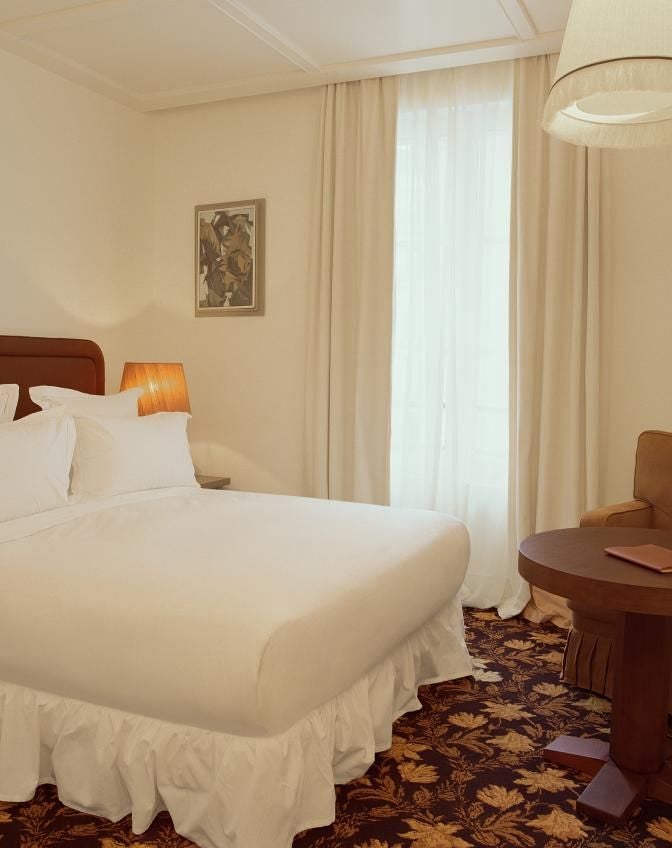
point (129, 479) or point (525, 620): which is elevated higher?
point (129, 479)

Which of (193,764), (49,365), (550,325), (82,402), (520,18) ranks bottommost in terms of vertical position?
(193,764)

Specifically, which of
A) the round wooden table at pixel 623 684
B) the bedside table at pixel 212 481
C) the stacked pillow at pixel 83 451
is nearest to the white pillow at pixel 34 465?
the stacked pillow at pixel 83 451

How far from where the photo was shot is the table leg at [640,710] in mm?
2357

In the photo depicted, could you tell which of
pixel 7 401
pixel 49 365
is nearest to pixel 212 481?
pixel 49 365

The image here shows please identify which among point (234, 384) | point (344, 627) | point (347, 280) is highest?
point (347, 280)

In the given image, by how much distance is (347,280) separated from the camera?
14.9ft

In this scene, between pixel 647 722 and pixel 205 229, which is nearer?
pixel 647 722

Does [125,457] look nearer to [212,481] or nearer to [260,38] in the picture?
[212,481]

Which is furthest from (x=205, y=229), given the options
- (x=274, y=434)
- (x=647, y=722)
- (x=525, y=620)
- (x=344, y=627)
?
(x=647, y=722)

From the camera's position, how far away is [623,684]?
2.42 m

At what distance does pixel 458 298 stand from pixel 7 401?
2294mm

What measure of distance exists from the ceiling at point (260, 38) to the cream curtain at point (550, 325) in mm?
450

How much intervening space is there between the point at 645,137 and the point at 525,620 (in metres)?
2.46

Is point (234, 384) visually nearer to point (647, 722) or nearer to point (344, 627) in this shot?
point (344, 627)
